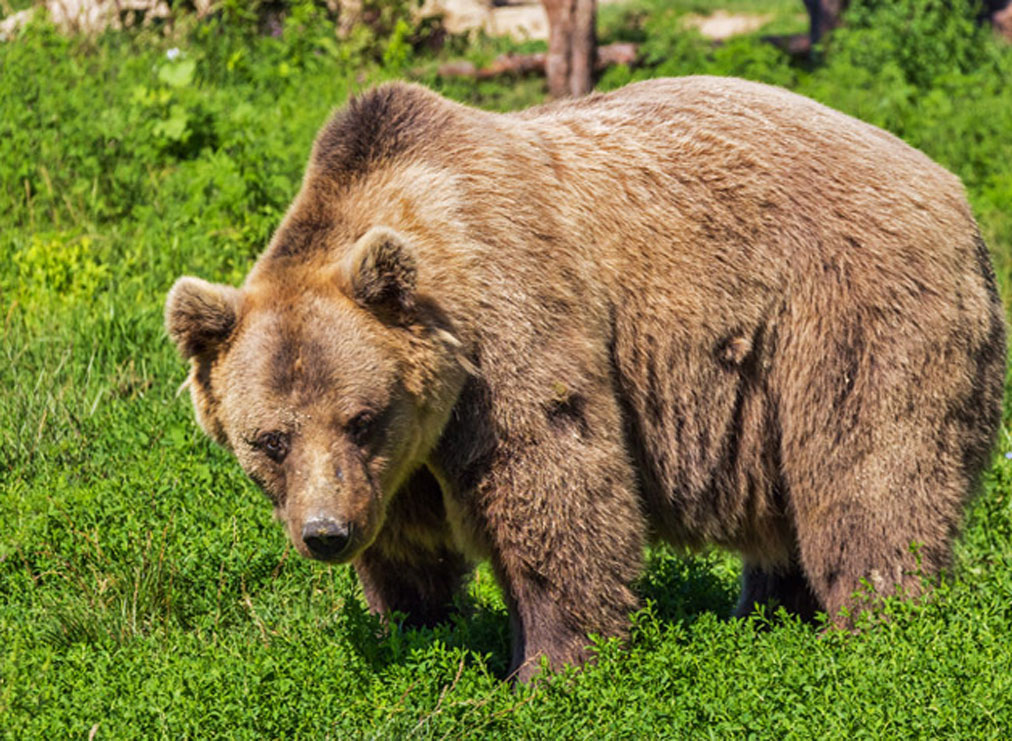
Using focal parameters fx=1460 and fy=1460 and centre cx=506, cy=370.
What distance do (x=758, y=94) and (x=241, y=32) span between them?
7.90 meters

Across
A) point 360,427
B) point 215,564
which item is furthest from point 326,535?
point 215,564

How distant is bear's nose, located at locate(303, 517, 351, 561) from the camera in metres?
4.46

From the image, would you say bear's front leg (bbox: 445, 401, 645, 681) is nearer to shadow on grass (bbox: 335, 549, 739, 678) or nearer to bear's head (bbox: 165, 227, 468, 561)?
shadow on grass (bbox: 335, 549, 739, 678)

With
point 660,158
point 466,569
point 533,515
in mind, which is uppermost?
point 660,158

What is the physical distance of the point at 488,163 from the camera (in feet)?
16.7

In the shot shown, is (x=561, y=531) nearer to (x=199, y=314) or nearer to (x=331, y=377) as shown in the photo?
(x=331, y=377)

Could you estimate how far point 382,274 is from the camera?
4.62 meters

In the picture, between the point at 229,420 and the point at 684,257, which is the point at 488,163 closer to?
the point at 684,257

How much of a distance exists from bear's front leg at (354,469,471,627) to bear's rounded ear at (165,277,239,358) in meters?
0.86

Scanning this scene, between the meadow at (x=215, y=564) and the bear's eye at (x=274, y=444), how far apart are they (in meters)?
0.75

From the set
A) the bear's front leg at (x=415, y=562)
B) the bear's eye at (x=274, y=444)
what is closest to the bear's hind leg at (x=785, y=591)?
the bear's front leg at (x=415, y=562)

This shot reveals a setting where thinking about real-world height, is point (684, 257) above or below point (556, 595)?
above

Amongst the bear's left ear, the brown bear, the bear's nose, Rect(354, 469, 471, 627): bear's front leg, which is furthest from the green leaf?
the bear's nose

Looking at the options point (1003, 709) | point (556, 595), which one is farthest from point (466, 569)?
point (1003, 709)
